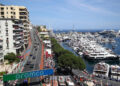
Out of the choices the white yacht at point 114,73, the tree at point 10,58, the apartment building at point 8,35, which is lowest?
the white yacht at point 114,73

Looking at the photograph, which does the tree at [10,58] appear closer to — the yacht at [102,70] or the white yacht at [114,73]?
the yacht at [102,70]

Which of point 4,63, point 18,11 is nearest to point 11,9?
point 18,11

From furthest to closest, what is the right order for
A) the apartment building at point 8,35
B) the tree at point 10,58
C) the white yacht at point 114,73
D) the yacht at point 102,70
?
the apartment building at point 8,35, the yacht at point 102,70, the tree at point 10,58, the white yacht at point 114,73

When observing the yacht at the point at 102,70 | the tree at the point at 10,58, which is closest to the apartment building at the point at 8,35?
the tree at the point at 10,58

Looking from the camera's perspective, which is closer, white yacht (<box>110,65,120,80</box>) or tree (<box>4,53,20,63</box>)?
white yacht (<box>110,65,120,80</box>)

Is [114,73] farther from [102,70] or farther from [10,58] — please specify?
[10,58]

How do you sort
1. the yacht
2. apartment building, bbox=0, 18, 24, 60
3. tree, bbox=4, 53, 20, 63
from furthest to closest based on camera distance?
apartment building, bbox=0, 18, 24, 60 < the yacht < tree, bbox=4, 53, 20, 63

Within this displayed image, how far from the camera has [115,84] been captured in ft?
134

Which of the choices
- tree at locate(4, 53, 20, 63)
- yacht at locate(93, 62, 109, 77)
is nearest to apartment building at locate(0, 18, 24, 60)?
tree at locate(4, 53, 20, 63)

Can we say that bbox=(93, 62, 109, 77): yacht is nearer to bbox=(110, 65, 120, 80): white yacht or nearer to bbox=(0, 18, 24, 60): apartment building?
bbox=(110, 65, 120, 80): white yacht

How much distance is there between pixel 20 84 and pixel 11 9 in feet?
155

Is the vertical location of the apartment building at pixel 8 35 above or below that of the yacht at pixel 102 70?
above

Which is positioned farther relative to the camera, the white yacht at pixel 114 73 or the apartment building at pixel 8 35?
the apartment building at pixel 8 35

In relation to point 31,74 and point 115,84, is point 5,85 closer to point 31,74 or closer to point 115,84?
point 31,74
